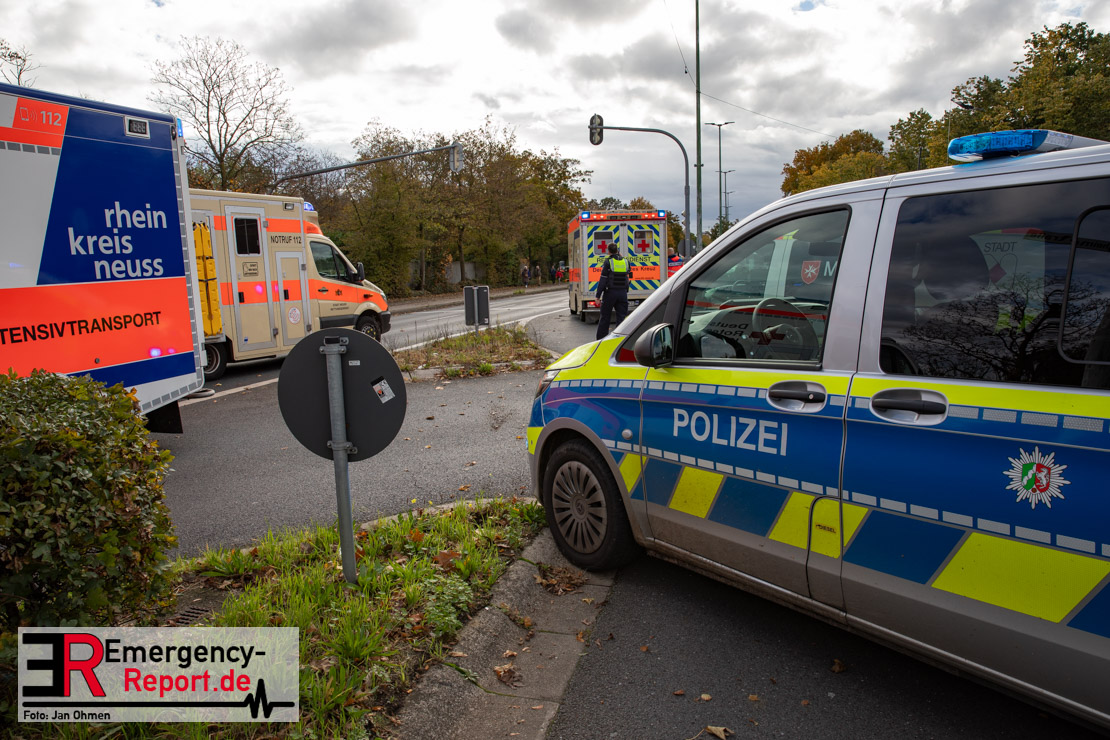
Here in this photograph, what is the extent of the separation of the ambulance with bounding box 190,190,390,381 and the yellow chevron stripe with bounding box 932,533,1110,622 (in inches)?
424

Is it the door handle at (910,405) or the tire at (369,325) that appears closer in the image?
the door handle at (910,405)

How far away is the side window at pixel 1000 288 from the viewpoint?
→ 2.05m

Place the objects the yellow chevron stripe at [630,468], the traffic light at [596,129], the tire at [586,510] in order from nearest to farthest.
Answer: the yellow chevron stripe at [630,468], the tire at [586,510], the traffic light at [596,129]

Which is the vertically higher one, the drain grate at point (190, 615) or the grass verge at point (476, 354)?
the grass verge at point (476, 354)

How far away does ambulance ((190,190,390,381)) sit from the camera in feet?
36.6

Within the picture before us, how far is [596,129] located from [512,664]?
23.2m

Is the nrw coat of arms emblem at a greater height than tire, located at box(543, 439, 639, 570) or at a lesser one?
greater

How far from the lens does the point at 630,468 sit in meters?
3.42

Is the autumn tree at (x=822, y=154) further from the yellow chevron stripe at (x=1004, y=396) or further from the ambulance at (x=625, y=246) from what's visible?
the yellow chevron stripe at (x=1004, y=396)

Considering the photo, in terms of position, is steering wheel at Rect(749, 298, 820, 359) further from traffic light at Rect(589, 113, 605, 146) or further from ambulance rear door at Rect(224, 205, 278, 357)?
traffic light at Rect(589, 113, 605, 146)

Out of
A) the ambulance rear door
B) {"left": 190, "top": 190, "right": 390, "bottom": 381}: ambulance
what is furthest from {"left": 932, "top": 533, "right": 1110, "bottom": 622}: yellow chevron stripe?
the ambulance rear door

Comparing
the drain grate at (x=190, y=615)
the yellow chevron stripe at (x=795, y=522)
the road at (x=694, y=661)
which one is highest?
the yellow chevron stripe at (x=795, y=522)

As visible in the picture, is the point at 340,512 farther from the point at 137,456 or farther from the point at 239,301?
the point at 239,301

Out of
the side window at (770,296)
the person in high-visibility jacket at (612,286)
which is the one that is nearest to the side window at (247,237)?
the person in high-visibility jacket at (612,286)
